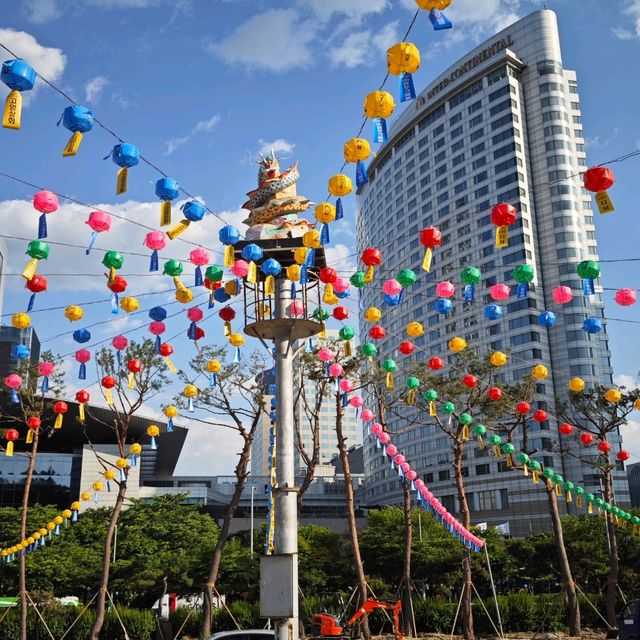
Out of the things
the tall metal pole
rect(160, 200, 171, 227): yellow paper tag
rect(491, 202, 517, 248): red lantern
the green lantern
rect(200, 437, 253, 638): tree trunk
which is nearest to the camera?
rect(160, 200, 171, 227): yellow paper tag

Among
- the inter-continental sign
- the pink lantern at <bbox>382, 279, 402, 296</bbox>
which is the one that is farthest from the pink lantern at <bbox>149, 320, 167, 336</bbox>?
the inter-continental sign

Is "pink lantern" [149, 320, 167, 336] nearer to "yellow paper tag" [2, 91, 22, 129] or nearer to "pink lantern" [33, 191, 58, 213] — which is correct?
"pink lantern" [33, 191, 58, 213]

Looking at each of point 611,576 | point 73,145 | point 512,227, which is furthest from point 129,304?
point 512,227

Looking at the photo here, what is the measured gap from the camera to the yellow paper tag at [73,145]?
9609 millimetres

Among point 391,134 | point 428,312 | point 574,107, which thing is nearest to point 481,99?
point 574,107

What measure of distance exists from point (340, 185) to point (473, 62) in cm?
8409

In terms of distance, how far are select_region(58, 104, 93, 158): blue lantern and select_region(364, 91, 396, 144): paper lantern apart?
4.06 meters

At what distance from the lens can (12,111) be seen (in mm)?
8703

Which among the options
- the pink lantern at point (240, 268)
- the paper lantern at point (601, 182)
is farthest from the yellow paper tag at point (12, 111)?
the paper lantern at point (601, 182)

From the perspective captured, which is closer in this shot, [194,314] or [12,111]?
[12,111]

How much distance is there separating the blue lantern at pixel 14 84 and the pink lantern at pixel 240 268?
6.06 meters

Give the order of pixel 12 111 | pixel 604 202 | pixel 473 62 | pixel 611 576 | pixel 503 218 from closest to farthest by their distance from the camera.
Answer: pixel 12 111
pixel 604 202
pixel 503 218
pixel 611 576
pixel 473 62

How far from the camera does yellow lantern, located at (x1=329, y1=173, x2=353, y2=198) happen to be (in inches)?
452

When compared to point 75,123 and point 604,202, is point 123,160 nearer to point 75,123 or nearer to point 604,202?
point 75,123
